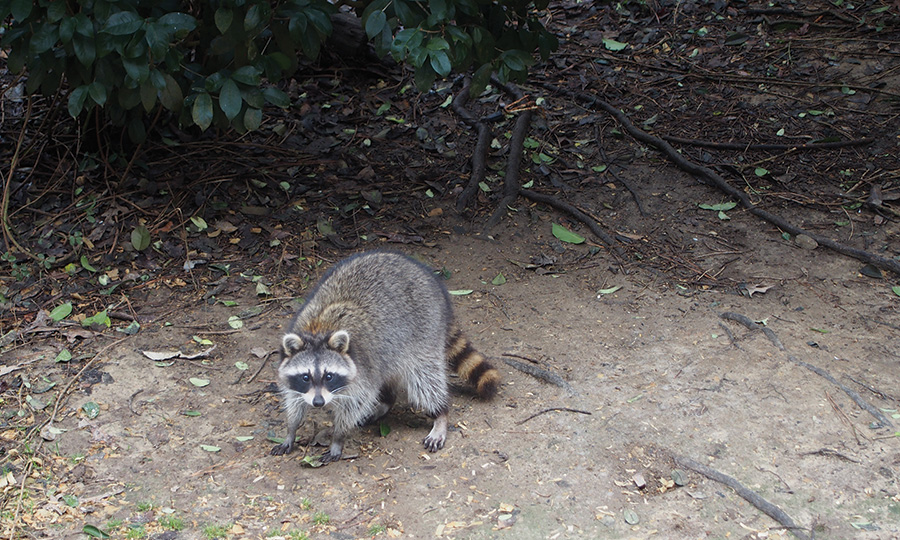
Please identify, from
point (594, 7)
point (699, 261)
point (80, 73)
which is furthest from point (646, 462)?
point (594, 7)

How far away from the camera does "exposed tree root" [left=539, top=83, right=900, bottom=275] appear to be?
4.96m

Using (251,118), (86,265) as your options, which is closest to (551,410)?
(251,118)

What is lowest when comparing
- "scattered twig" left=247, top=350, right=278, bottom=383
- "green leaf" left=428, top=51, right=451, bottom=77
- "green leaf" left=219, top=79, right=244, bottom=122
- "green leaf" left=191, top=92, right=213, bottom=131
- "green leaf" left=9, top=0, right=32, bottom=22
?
"scattered twig" left=247, top=350, right=278, bottom=383

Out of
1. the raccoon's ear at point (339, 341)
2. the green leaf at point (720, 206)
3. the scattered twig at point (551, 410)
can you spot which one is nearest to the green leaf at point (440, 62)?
the raccoon's ear at point (339, 341)

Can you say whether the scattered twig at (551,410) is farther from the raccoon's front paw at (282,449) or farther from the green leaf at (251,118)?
the green leaf at (251,118)

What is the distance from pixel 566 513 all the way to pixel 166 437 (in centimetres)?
195

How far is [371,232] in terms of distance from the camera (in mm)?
5477

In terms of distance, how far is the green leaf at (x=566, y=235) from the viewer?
5.50 m

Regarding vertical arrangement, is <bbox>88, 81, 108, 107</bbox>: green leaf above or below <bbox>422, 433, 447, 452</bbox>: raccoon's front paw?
above

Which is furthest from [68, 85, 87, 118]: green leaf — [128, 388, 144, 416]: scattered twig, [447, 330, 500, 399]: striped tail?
[447, 330, 500, 399]: striped tail

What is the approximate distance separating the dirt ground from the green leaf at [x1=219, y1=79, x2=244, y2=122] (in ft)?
4.20

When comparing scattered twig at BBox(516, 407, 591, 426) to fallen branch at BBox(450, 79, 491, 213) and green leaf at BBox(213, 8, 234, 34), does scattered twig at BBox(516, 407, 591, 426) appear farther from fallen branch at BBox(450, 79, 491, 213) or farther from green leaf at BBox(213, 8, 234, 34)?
green leaf at BBox(213, 8, 234, 34)

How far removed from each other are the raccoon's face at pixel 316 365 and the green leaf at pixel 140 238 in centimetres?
186

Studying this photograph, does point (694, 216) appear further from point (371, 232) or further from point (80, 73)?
point (80, 73)
